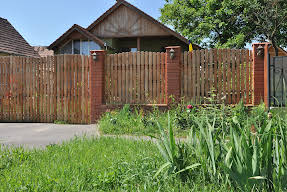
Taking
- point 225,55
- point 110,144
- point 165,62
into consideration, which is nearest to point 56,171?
point 110,144

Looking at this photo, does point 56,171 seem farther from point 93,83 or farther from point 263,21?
point 263,21

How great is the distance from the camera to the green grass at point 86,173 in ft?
7.91

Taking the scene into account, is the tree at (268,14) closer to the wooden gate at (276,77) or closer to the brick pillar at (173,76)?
the wooden gate at (276,77)

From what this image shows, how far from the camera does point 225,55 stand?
285 inches

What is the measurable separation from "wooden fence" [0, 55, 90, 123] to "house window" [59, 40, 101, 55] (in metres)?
10.7

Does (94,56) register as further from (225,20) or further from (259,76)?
(225,20)

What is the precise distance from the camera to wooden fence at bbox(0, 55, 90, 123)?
802cm

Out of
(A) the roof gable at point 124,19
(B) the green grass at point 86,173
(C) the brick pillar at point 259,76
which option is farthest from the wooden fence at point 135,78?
(A) the roof gable at point 124,19

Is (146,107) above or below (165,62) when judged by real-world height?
below

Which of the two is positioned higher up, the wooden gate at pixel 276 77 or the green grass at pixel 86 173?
the wooden gate at pixel 276 77

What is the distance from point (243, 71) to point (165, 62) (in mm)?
2236

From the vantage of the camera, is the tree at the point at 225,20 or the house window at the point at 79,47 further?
the tree at the point at 225,20

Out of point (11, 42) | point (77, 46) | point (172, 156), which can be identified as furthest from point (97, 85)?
point (11, 42)

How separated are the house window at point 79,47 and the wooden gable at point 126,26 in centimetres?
141
